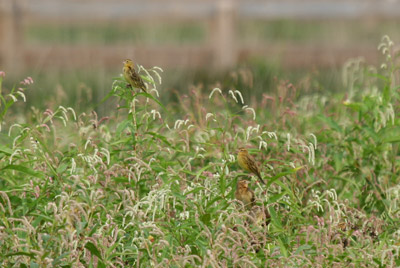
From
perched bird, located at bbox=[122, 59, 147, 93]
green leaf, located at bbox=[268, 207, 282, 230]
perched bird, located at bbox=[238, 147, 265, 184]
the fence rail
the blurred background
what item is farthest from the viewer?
the fence rail

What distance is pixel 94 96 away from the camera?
10359 millimetres

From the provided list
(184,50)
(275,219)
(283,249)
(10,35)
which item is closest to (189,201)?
(275,219)

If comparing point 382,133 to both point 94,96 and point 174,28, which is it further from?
point 174,28

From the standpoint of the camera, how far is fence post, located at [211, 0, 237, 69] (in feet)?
45.3

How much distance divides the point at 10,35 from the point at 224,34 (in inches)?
144

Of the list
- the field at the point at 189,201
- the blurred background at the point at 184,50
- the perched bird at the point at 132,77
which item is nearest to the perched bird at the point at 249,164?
the field at the point at 189,201

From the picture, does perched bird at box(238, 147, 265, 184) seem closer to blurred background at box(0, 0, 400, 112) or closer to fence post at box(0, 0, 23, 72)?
blurred background at box(0, 0, 400, 112)

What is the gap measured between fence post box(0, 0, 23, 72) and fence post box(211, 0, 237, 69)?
10.9ft

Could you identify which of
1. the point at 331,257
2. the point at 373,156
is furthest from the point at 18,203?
the point at 373,156

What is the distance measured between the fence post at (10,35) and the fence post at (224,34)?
332 centimetres

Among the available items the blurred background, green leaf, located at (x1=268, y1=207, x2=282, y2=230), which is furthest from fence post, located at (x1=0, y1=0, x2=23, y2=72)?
green leaf, located at (x1=268, y1=207, x2=282, y2=230)

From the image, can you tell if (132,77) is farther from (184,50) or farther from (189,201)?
(184,50)

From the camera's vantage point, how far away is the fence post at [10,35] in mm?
13727

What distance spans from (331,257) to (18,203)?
1694mm
